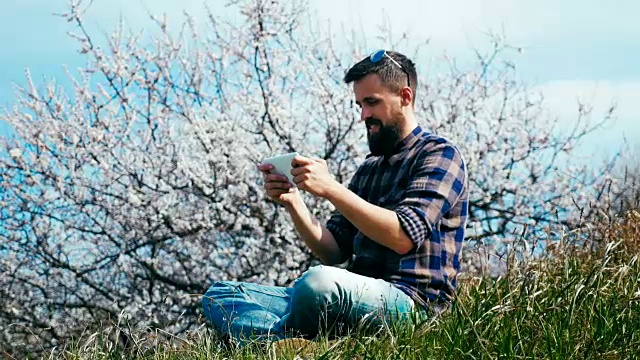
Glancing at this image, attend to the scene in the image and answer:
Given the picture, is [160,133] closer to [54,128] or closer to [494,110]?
[54,128]

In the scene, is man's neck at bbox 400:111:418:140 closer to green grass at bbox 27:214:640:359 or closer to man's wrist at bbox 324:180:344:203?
man's wrist at bbox 324:180:344:203

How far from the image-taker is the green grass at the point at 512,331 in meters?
2.76

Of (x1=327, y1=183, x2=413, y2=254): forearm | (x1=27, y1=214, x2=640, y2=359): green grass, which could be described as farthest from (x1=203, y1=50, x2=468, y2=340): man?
(x1=27, y1=214, x2=640, y2=359): green grass

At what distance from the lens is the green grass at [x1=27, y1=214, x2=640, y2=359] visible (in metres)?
2.76

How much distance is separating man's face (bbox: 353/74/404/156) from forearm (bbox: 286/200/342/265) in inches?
16.1

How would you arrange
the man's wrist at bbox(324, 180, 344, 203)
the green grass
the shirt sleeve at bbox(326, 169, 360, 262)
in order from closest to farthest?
the green grass → the man's wrist at bbox(324, 180, 344, 203) → the shirt sleeve at bbox(326, 169, 360, 262)

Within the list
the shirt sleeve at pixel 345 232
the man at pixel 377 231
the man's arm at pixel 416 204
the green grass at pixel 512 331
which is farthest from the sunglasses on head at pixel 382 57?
the green grass at pixel 512 331

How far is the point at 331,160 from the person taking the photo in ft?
24.2

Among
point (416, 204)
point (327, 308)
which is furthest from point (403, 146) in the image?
point (327, 308)

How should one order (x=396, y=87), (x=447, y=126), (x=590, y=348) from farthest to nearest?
(x=447, y=126)
(x=396, y=87)
(x=590, y=348)

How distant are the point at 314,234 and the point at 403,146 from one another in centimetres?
54

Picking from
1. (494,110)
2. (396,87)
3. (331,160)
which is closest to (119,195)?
(331,160)

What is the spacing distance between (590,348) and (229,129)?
476 centimetres

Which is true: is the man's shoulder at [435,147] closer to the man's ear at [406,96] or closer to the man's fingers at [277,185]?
the man's ear at [406,96]
